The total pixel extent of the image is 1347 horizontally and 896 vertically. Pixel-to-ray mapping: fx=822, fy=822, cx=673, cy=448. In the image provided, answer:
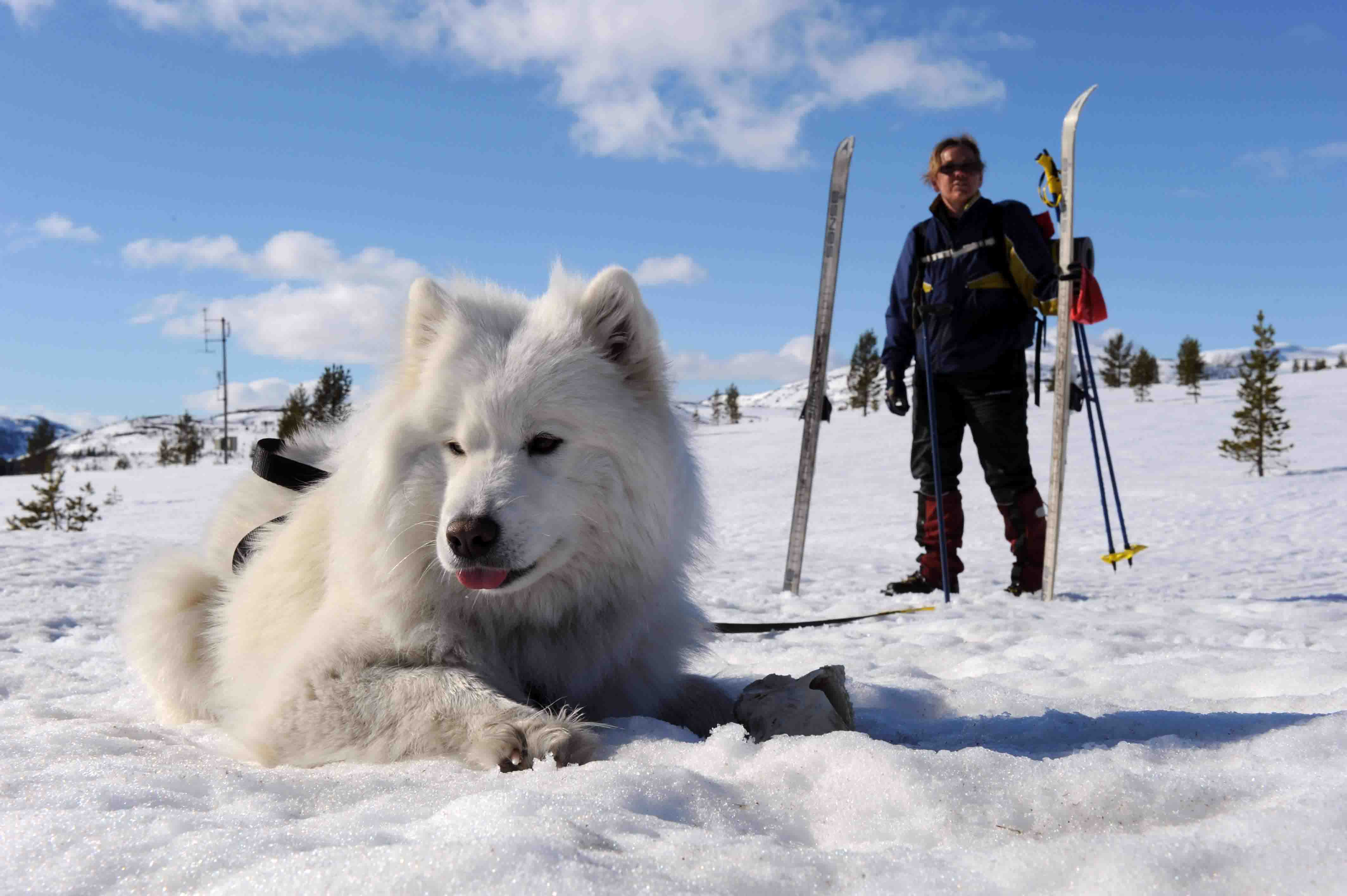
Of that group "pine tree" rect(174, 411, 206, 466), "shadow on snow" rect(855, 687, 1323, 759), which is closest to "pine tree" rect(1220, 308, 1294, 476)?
"shadow on snow" rect(855, 687, 1323, 759)

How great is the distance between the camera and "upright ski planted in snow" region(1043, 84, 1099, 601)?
19.0ft

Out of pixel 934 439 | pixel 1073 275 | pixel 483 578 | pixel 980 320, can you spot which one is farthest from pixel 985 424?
pixel 483 578

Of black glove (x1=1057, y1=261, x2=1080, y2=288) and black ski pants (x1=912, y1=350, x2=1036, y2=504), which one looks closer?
black glove (x1=1057, y1=261, x2=1080, y2=288)

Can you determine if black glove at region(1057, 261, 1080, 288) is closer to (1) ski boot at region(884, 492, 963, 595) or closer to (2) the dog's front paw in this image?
(1) ski boot at region(884, 492, 963, 595)

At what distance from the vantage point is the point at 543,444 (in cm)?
244

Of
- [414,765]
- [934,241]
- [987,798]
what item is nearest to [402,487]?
[414,765]

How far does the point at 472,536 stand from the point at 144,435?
165 m

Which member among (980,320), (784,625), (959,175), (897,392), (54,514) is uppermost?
(959,175)

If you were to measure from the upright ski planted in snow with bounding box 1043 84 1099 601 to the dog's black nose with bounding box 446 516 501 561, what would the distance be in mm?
4784

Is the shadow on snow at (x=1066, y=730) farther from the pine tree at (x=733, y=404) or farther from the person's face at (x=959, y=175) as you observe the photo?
the pine tree at (x=733, y=404)

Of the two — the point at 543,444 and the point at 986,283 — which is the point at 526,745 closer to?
the point at 543,444

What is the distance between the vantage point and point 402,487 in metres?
2.46

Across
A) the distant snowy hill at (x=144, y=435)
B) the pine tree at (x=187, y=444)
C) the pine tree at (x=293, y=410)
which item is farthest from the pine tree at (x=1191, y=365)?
the distant snowy hill at (x=144, y=435)

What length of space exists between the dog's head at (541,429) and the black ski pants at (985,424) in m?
3.81
